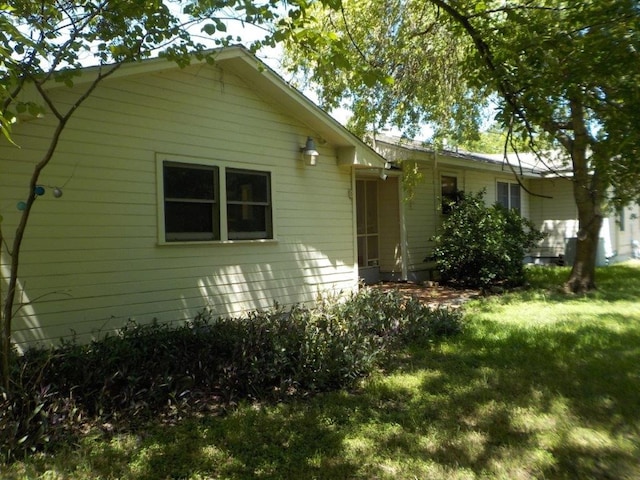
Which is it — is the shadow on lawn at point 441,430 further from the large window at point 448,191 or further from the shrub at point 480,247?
the large window at point 448,191

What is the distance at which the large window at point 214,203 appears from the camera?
22.2 ft

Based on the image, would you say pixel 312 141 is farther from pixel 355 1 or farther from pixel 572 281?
pixel 572 281

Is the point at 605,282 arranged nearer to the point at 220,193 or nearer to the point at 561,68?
the point at 561,68

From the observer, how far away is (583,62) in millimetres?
4449

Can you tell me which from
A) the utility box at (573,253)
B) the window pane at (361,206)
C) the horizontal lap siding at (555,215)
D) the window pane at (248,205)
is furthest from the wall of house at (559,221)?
the window pane at (248,205)

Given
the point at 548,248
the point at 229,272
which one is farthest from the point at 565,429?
the point at 548,248

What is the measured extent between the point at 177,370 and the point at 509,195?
1482cm

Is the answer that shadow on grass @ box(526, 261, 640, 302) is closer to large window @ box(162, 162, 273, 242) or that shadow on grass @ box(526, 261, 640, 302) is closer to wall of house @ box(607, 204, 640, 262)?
wall of house @ box(607, 204, 640, 262)

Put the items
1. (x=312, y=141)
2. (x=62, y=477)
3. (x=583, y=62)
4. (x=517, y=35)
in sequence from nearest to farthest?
(x=62, y=477) → (x=583, y=62) → (x=517, y=35) → (x=312, y=141)

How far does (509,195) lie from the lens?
17000mm

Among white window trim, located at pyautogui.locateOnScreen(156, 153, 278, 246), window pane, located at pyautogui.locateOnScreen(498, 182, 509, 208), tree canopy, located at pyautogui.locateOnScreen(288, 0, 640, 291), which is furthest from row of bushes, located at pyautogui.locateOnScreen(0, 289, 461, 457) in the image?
window pane, located at pyautogui.locateOnScreen(498, 182, 509, 208)

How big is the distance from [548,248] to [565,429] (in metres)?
16.0

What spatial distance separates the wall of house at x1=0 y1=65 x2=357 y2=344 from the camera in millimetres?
5492

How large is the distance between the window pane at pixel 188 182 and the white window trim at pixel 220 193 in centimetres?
10
